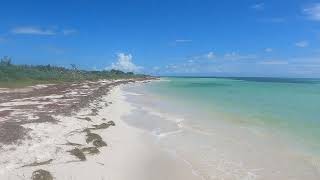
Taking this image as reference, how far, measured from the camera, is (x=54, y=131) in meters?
18.7

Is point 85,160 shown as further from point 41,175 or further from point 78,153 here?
point 41,175

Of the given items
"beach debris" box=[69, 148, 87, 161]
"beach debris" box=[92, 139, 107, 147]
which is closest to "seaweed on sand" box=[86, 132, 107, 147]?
"beach debris" box=[92, 139, 107, 147]

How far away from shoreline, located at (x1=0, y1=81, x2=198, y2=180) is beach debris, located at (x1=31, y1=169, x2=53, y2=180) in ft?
0.52

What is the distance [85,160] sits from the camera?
1353cm

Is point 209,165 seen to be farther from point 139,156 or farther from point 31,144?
point 31,144

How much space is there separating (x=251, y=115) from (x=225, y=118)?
11.4ft

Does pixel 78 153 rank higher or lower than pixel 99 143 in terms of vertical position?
higher

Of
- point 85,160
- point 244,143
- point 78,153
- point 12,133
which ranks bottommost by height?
point 244,143

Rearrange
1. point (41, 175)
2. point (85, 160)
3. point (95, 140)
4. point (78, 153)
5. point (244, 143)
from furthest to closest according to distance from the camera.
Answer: point (244, 143) < point (95, 140) < point (78, 153) < point (85, 160) < point (41, 175)

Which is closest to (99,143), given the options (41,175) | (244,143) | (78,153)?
(78,153)

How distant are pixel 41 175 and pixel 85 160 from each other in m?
2.36

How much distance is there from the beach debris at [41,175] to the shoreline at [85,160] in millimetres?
159

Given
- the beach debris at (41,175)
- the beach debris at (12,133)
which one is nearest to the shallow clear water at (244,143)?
the beach debris at (41,175)

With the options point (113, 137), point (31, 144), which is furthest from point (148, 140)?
point (31, 144)
